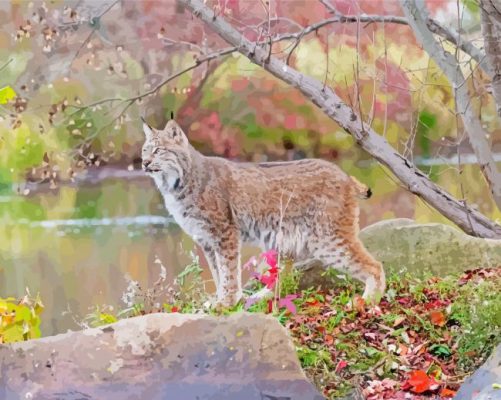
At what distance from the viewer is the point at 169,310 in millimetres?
3689

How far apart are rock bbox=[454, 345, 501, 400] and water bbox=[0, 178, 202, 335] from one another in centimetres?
187

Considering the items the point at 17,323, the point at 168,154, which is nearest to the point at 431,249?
the point at 168,154

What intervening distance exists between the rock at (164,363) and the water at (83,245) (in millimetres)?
1246

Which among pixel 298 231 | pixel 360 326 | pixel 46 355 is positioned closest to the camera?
pixel 46 355

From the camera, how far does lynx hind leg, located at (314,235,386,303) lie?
12.8 ft

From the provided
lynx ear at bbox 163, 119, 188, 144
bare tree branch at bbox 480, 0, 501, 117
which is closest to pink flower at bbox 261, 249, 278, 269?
lynx ear at bbox 163, 119, 188, 144

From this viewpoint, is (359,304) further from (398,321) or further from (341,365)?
(341,365)

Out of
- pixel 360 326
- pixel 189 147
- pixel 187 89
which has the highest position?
pixel 187 89

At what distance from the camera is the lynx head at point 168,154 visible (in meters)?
4.02

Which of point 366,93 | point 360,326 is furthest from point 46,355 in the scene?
point 366,93

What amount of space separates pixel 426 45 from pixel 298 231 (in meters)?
1.03

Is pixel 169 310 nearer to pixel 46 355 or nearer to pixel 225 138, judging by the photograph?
pixel 46 355

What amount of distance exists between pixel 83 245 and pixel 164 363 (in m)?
1.79

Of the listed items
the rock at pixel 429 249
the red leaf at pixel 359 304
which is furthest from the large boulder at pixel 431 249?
the red leaf at pixel 359 304
